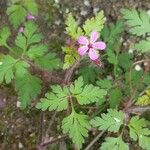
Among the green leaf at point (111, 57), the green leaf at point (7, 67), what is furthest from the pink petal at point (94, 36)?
the green leaf at point (7, 67)

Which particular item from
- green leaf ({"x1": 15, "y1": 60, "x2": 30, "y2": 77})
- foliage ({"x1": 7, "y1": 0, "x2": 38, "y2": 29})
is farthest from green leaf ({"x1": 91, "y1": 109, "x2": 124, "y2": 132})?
foliage ({"x1": 7, "y1": 0, "x2": 38, "y2": 29})

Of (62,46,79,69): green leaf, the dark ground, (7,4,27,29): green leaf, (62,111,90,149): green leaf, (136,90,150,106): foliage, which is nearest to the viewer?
(62,111,90,149): green leaf

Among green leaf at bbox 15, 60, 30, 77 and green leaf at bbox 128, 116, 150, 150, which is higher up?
green leaf at bbox 15, 60, 30, 77

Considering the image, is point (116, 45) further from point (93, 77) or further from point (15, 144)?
point (15, 144)

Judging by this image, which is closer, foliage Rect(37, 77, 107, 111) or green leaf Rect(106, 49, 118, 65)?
foliage Rect(37, 77, 107, 111)

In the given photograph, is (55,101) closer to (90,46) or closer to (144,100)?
(90,46)

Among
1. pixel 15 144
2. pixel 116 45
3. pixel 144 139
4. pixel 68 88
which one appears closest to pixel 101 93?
pixel 68 88

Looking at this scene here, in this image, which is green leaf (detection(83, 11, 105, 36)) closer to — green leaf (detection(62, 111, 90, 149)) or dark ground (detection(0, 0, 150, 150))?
green leaf (detection(62, 111, 90, 149))
